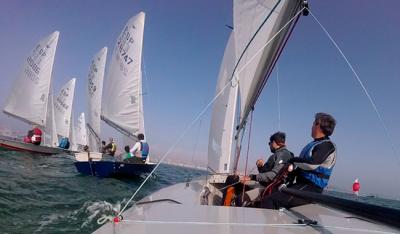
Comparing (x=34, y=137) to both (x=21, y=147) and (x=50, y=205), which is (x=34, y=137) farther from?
(x=50, y=205)

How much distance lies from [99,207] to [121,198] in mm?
1616

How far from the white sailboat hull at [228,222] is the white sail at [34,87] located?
22281 mm

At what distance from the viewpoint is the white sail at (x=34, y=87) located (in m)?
21.2

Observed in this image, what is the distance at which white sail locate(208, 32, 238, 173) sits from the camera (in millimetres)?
9305

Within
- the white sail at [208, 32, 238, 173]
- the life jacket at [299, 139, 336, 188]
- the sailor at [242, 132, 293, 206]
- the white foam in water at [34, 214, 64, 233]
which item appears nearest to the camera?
the life jacket at [299, 139, 336, 188]

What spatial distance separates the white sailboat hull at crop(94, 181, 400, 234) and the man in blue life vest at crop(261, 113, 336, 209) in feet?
1.66

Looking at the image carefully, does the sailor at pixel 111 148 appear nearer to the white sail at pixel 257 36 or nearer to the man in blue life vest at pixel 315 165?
the white sail at pixel 257 36

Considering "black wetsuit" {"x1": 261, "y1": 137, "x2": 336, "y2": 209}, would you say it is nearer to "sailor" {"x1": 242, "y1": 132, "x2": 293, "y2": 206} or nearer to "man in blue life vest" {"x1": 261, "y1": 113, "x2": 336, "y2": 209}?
"man in blue life vest" {"x1": 261, "y1": 113, "x2": 336, "y2": 209}

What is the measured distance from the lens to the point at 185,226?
6.27ft

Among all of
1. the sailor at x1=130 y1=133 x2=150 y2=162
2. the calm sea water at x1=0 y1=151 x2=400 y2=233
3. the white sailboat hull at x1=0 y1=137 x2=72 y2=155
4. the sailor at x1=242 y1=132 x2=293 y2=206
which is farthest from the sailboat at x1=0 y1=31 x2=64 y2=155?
the sailor at x1=242 y1=132 x2=293 y2=206

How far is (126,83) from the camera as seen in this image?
17.0 metres

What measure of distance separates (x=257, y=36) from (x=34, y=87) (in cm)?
2142

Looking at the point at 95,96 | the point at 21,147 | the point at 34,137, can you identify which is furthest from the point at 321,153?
the point at 95,96

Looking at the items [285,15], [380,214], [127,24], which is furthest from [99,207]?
[127,24]
